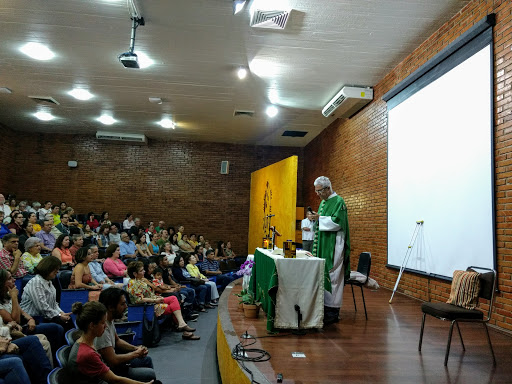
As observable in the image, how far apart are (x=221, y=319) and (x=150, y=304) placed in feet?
3.51

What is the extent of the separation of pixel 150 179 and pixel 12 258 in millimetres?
7693

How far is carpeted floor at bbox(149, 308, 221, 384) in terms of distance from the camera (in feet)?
11.7

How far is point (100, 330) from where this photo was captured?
2.27 m

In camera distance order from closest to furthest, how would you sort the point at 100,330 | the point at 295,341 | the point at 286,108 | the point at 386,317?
1. the point at 100,330
2. the point at 295,341
3. the point at 386,317
4. the point at 286,108

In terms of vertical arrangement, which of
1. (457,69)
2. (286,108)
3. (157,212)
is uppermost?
(286,108)

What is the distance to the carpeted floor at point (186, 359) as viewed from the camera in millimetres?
3580

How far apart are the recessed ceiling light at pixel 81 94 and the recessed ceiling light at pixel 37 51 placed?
1561 millimetres

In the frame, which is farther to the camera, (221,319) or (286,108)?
(286,108)

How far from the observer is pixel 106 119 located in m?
10.4

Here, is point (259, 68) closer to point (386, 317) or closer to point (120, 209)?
point (386, 317)

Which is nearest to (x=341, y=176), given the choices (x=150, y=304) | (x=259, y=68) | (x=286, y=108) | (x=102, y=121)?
(x=286, y=108)

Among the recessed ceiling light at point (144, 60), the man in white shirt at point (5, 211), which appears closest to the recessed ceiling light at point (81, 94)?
the recessed ceiling light at point (144, 60)

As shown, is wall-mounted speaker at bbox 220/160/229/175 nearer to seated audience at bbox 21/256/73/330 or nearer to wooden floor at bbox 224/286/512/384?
wooden floor at bbox 224/286/512/384

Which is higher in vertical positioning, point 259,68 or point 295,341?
point 259,68
